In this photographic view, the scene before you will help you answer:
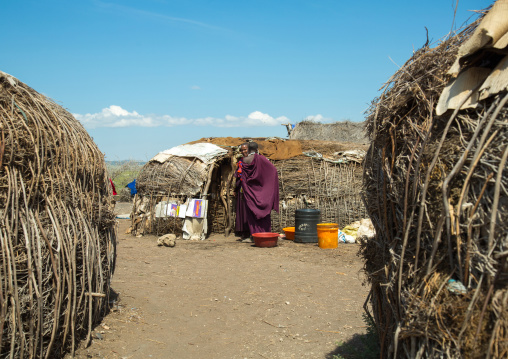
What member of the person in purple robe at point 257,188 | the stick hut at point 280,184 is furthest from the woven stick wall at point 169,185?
the person in purple robe at point 257,188

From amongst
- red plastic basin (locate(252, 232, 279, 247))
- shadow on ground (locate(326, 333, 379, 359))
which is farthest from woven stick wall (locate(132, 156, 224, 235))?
shadow on ground (locate(326, 333, 379, 359))

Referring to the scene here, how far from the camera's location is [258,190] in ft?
35.6

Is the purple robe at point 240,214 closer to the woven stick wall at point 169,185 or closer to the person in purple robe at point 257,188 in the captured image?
the person in purple robe at point 257,188

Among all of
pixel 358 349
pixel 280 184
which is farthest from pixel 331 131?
pixel 358 349

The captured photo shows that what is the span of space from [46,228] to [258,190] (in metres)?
7.30

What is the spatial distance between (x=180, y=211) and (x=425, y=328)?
369 inches

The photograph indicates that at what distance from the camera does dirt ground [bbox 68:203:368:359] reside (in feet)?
14.8

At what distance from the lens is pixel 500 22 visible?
2.37 m

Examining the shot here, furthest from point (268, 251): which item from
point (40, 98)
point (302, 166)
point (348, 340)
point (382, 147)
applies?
point (382, 147)

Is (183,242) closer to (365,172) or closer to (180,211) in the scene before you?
(180,211)

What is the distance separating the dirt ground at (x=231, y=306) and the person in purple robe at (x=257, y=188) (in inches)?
60.6

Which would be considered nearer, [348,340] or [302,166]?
[348,340]

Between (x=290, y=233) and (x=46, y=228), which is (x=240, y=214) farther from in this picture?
(x=46, y=228)

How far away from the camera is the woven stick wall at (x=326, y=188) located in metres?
12.1
